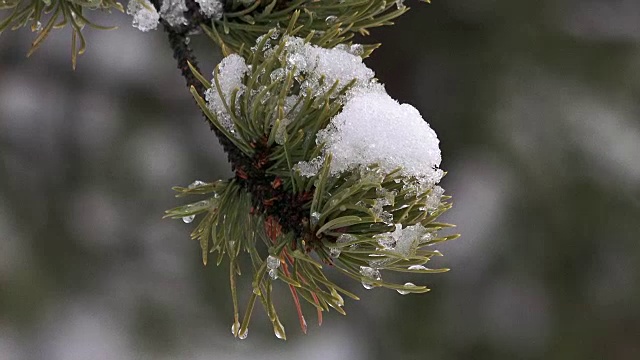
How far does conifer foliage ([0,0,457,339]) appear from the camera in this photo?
15.9 inches

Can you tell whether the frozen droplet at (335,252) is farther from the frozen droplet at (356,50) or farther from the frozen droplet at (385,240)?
the frozen droplet at (356,50)

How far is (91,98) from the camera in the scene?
2.00 meters

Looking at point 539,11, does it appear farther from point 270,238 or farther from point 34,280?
point 270,238

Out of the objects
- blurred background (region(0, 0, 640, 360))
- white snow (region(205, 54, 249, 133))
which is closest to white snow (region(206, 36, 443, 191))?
white snow (region(205, 54, 249, 133))

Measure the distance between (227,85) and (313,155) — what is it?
0.24 feet

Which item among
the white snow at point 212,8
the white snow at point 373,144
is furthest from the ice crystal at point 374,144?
the white snow at point 212,8

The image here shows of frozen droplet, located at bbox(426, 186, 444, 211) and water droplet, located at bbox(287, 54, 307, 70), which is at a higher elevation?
water droplet, located at bbox(287, 54, 307, 70)

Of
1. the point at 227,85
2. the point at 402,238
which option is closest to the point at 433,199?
the point at 402,238

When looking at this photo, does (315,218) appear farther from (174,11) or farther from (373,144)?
(174,11)

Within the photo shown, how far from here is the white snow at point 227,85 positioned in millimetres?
429

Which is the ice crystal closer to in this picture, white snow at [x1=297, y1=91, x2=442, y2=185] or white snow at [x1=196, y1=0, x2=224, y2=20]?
white snow at [x1=297, y1=91, x2=442, y2=185]

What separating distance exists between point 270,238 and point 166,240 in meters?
1.64

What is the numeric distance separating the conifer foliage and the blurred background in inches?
60.0

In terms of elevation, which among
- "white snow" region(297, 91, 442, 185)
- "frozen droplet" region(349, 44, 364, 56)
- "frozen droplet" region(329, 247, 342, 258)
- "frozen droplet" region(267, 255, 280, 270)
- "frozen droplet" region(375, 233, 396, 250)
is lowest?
"frozen droplet" region(267, 255, 280, 270)
